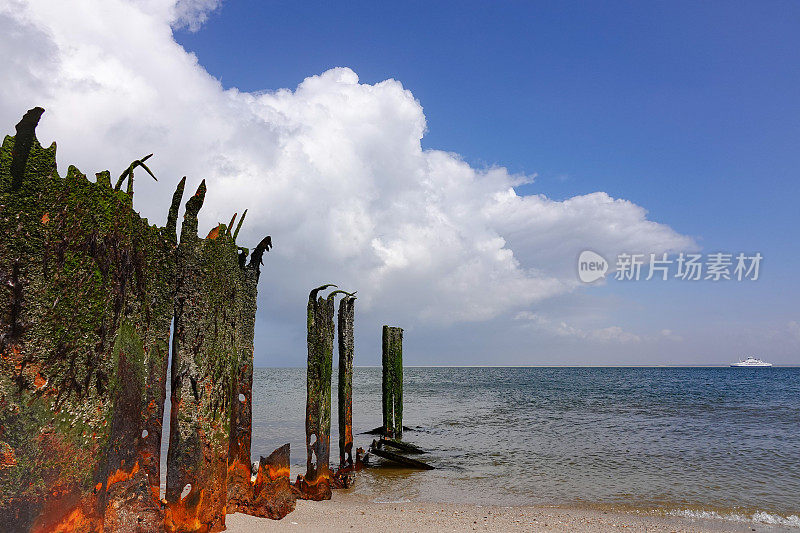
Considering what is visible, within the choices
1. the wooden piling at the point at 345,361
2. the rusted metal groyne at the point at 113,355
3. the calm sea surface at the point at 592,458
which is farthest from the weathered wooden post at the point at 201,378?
the calm sea surface at the point at 592,458

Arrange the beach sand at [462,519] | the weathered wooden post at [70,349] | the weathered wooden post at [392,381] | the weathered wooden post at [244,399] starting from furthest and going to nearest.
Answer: the weathered wooden post at [392,381] → the beach sand at [462,519] → the weathered wooden post at [244,399] → the weathered wooden post at [70,349]

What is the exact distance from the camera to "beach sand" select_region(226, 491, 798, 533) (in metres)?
7.75

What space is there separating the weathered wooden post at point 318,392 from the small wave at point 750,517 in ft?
23.6

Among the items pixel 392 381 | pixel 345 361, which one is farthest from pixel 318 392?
pixel 392 381

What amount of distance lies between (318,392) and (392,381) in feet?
22.5

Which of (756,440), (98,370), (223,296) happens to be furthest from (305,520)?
(756,440)

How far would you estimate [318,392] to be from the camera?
882 cm

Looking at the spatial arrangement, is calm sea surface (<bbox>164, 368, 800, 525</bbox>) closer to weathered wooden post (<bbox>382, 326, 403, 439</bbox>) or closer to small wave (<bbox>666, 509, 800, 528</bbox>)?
small wave (<bbox>666, 509, 800, 528</bbox>)

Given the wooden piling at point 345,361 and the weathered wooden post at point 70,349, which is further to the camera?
the wooden piling at point 345,361

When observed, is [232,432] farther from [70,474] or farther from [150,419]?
[70,474]

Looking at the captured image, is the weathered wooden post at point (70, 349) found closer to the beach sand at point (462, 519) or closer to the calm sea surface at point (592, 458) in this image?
the beach sand at point (462, 519)

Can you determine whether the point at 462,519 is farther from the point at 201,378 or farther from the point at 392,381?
the point at 392,381

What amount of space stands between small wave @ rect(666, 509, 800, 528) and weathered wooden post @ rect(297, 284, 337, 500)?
7.21 metres

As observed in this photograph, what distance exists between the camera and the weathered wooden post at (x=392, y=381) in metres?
15.1
